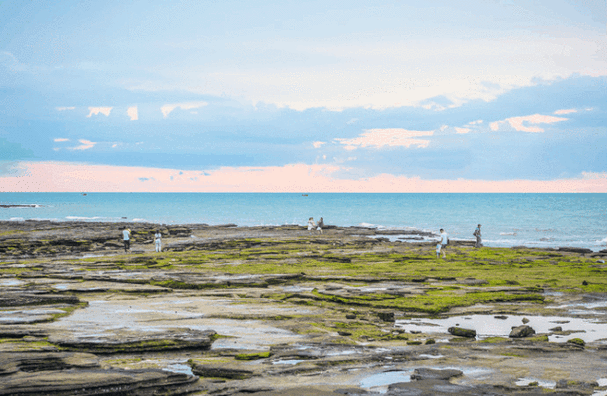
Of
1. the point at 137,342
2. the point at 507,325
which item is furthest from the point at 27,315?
the point at 507,325

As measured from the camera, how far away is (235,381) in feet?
37.6

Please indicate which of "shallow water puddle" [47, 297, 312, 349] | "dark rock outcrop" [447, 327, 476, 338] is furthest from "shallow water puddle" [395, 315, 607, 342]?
"shallow water puddle" [47, 297, 312, 349]

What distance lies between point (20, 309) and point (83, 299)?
349cm

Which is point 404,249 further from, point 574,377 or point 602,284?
point 574,377

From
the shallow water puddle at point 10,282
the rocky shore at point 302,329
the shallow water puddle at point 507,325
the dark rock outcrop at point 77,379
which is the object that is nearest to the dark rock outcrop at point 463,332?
the rocky shore at point 302,329

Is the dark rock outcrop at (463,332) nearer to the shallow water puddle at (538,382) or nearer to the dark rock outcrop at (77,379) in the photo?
the shallow water puddle at (538,382)

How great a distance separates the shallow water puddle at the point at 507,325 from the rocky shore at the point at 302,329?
0.23 feet

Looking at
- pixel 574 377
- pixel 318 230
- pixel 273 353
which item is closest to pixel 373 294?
pixel 273 353

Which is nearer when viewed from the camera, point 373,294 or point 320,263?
point 373,294

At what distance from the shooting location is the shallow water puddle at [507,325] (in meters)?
16.5

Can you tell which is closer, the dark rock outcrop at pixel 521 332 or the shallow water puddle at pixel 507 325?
the dark rock outcrop at pixel 521 332

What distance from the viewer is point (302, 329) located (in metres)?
16.8

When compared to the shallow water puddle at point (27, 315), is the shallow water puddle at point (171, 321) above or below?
below

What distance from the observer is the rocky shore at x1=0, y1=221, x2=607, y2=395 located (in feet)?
36.6
